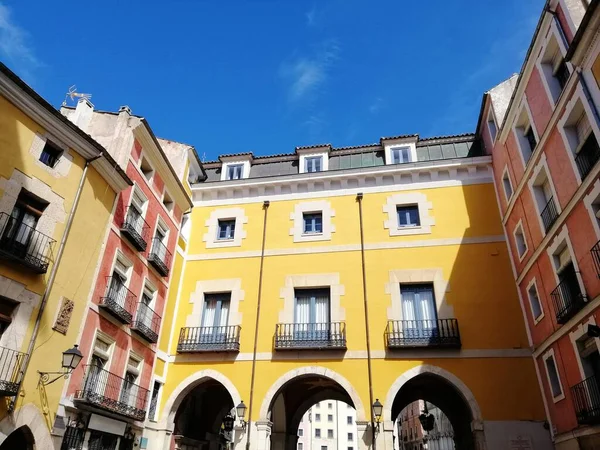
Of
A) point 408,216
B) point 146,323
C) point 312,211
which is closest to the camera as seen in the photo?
point 146,323

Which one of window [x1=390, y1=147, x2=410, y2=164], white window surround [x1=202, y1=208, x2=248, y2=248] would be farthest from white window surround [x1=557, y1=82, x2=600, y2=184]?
white window surround [x1=202, y1=208, x2=248, y2=248]

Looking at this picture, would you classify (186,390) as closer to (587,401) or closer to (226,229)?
(226,229)

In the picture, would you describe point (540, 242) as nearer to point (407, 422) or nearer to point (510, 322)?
point (510, 322)

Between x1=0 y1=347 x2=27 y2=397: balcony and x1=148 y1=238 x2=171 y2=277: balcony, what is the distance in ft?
20.6

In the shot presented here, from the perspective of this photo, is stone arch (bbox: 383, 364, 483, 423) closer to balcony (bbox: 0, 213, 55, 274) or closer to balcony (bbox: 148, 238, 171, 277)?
Result: balcony (bbox: 148, 238, 171, 277)

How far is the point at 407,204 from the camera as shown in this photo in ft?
59.2

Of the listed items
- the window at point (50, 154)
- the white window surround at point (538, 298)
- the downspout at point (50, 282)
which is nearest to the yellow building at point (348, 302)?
the white window surround at point (538, 298)

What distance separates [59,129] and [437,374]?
44.0 ft

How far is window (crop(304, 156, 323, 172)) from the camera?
19.8 metres

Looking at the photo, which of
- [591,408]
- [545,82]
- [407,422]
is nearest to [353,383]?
[591,408]

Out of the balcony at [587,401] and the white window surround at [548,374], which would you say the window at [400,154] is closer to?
the white window surround at [548,374]

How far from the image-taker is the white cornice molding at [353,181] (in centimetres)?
1803

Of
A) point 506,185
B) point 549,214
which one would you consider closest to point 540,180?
point 549,214

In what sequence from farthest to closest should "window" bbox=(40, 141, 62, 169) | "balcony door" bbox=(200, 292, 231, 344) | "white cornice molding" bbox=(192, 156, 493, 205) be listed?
"white cornice molding" bbox=(192, 156, 493, 205)
"balcony door" bbox=(200, 292, 231, 344)
"window" bbox=(40, 141, 62, 169)
